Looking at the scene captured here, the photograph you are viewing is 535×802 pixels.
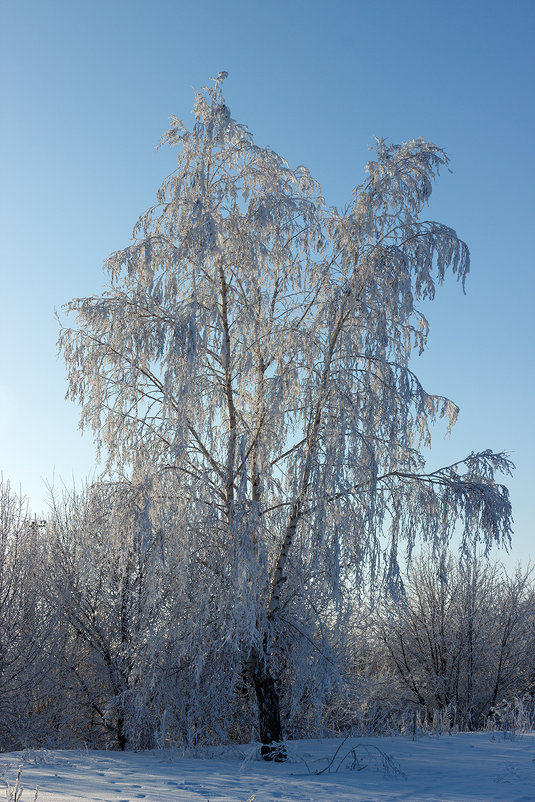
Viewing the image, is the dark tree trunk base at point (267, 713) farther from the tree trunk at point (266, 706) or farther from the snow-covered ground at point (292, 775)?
the snow-covered ground at point (292, 775)

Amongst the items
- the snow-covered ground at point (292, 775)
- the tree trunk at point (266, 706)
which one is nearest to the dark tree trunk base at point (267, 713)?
the tree trunk at point (266, 706)

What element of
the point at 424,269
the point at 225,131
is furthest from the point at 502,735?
the point at 225,131

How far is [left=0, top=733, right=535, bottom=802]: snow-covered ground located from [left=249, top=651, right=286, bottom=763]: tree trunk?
21 cm

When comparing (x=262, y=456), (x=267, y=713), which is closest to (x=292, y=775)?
(x=267, y=713)

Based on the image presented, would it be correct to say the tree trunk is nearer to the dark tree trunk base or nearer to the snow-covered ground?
the dark tree trunk base

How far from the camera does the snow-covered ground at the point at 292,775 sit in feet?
17.9

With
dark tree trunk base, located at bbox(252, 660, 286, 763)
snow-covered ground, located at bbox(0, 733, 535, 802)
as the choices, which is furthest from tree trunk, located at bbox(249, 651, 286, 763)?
snow-covered ground, located at bbox(0, 733, 535, 802)

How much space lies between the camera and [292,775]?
6695 mm

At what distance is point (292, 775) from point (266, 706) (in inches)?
56.9

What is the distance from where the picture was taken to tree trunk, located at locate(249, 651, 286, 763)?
310 inches

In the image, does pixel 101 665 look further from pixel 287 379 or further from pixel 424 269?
pixel 424 269

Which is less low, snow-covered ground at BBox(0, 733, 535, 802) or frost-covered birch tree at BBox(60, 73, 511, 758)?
frost-covered birch tree at BBox(60, 73, 511, 758)

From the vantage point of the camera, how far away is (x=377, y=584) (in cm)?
748

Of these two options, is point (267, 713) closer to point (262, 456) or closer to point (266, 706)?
point (266, 706)
